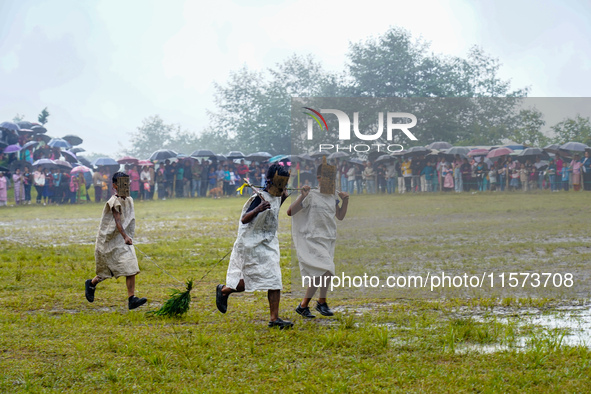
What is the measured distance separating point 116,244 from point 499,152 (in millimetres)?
5347

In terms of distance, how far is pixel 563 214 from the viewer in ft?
36.7

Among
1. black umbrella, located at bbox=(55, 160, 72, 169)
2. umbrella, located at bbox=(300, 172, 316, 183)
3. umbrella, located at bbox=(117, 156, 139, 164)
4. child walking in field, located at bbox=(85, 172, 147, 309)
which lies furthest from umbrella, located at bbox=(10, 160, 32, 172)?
umbrella, located at bbox=(300, 172, 316, 183)

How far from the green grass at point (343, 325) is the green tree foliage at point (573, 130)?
82 cm

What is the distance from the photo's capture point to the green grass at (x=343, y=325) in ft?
15.3

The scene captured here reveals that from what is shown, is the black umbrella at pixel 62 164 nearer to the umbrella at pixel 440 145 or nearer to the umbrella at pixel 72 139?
the umbrella at pixel 72 139

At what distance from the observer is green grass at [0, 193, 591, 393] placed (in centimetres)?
465

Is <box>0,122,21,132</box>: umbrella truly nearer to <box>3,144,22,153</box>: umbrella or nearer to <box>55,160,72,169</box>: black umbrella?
<box>3,144,22,153</box>: umbrella

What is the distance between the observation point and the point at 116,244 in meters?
7.32

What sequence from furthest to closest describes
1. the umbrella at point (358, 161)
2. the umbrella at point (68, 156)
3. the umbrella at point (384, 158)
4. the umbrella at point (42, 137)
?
the umbrella at point (42, 137) < the umbrella at point (68, 156) < the umbrella at point (384, 158) < the umbrella at point (358, 161)

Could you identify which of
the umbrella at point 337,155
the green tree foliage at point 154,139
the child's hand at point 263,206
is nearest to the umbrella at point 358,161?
the umbrella at point 337,155

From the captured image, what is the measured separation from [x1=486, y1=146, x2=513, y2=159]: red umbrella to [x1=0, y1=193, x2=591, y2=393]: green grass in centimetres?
70

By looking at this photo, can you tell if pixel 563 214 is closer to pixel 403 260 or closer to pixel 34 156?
pixel 403 260

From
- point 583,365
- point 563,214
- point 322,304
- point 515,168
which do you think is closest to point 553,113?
point 515,168

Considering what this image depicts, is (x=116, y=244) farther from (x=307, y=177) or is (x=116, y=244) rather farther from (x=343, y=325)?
(x=343, y=325)
